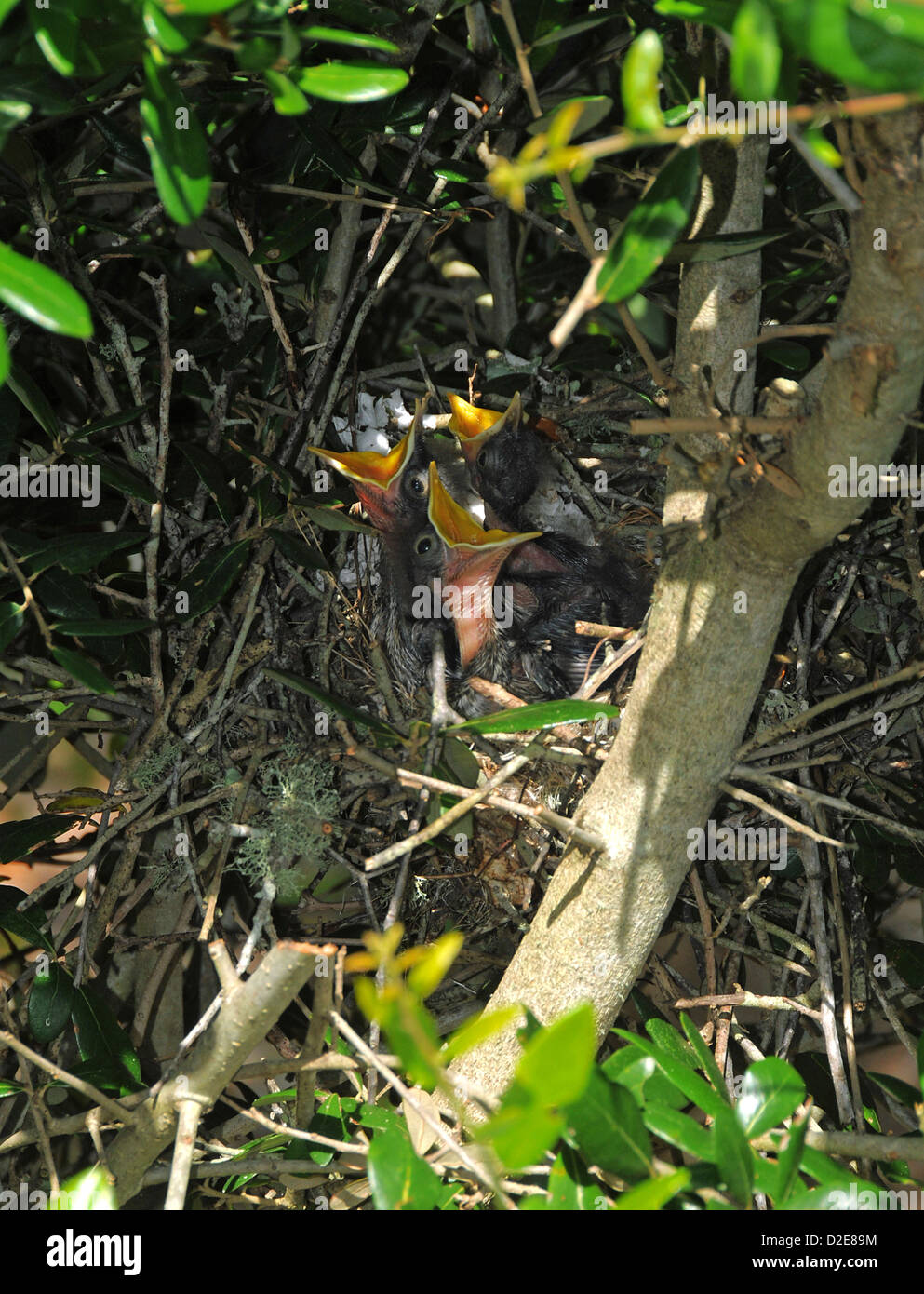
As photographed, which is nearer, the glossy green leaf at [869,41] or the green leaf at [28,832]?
the glossy green leaf at [869,41]

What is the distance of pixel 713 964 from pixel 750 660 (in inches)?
21.9

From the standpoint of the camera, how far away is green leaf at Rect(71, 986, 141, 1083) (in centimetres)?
123

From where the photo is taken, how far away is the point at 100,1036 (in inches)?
49.3

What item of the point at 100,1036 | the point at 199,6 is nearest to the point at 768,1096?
the point at 100,1036

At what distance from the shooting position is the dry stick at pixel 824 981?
42.9 inches

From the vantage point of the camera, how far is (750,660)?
980 mm

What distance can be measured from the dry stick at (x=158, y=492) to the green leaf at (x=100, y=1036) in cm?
39

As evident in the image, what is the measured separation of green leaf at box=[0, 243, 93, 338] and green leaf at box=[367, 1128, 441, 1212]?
63 centimetres

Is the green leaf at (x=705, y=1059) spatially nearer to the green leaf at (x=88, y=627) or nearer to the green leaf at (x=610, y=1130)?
the green leaf at (x=610, y=1130)

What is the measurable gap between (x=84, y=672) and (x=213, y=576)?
32 cm

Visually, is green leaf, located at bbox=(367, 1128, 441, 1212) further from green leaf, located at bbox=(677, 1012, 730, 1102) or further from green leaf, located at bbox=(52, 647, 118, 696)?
green leaf, located at bbox=(52, 647, 118, 696)

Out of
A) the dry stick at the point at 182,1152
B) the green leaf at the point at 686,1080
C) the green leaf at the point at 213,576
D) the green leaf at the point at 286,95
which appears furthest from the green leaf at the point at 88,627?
the green leaf at the point at 686,1080
